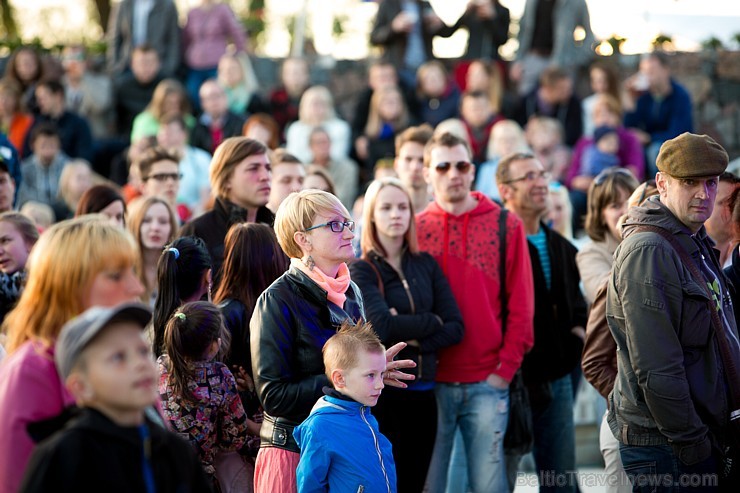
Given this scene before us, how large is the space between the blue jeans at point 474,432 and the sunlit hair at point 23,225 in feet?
7.57

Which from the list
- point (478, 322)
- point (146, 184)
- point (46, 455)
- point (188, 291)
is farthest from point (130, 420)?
point (146, 184)

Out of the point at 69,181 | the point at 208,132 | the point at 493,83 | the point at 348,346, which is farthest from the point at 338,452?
the point at 493,83

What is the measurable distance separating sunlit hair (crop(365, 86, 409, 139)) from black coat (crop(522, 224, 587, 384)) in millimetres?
A: 4521

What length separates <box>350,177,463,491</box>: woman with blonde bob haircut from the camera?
530 centimetres

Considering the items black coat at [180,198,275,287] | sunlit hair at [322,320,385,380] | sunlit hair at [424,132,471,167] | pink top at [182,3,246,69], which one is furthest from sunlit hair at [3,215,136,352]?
pink top at [182,3,246,69]

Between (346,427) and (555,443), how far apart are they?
2304 millimetres

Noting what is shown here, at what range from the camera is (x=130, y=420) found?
283 cm

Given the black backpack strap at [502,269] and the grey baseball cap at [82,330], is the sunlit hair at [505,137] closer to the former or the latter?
the black backpack strap at [502,269]

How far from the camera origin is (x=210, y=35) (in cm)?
1238

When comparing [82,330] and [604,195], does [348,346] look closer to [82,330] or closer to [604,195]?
[82,330]

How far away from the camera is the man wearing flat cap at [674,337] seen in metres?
4.20

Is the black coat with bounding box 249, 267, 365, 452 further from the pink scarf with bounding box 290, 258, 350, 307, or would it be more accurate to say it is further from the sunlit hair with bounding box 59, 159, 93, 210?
the sunlit hair with bounding box 59, 159, 93, 210

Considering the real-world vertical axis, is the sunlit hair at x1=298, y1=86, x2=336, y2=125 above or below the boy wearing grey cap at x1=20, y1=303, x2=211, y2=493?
above

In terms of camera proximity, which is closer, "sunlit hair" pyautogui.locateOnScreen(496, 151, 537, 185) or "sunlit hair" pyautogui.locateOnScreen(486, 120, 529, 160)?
"sunlit hair" pyautogui.locateOnScreen(496, 151, 537, 185)
